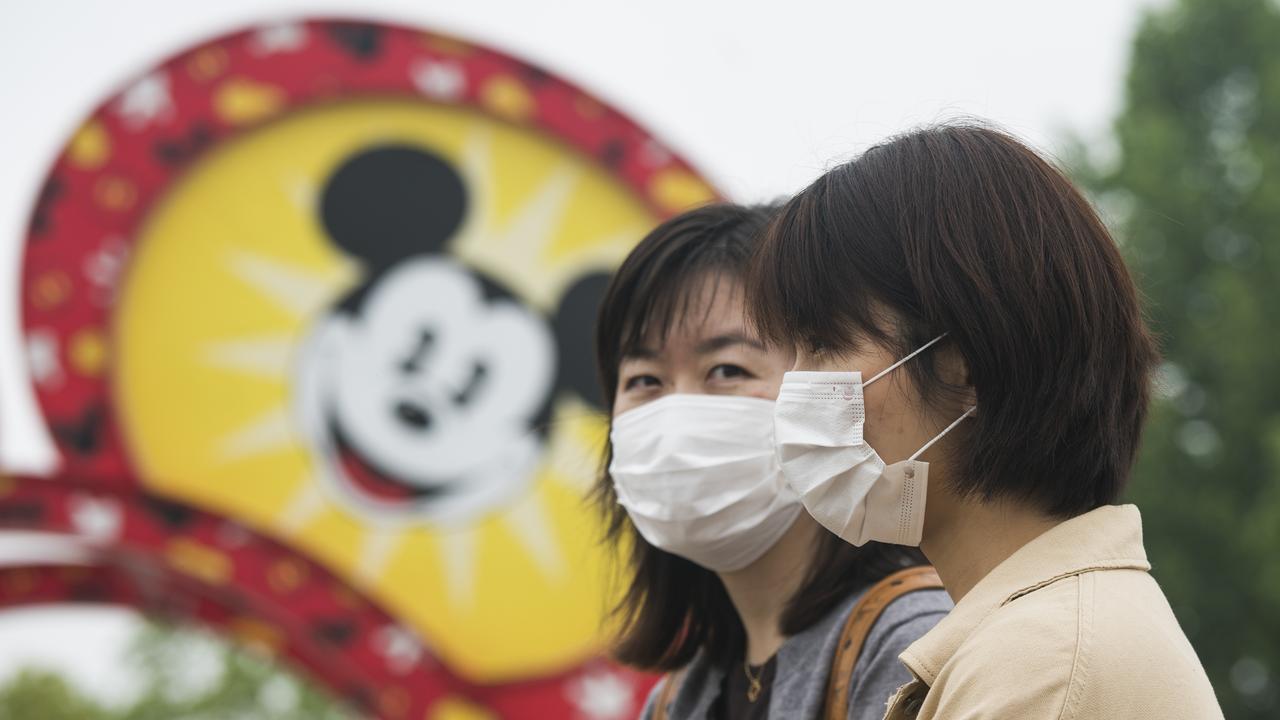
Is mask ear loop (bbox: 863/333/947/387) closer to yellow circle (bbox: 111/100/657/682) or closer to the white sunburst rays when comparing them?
yellow circle (bbox: 111/100/657/682)

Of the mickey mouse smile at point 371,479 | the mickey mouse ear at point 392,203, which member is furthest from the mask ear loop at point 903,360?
the mickey mouse ear at point 392,203

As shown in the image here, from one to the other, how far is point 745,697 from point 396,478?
14.4 ft

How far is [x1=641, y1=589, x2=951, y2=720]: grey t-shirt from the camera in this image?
2041mm

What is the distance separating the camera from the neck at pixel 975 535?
1566 millimetres

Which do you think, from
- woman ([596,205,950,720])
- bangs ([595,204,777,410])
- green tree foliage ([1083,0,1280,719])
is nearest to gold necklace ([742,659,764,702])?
woman ([596,205,950,720])

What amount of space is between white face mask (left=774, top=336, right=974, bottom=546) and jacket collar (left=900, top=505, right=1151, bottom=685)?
13 centimetres

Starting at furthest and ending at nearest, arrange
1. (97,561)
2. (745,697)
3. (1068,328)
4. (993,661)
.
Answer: (97,561), (745,697), (1068,328), (993,661)

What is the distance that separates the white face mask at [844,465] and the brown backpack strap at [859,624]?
48cm

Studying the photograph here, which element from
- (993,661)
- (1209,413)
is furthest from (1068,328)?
(1209,413)

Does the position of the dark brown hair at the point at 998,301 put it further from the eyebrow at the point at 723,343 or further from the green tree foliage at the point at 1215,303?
the green tree foliage at the point at 1215,303

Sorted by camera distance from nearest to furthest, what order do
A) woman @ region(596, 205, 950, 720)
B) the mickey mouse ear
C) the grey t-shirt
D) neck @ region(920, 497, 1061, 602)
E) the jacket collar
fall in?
the jacket collar
neck @ region(920, 497, 1061, 602)
the grey t-shirt
woman @ region(596, 205, 950, 720)
the mickey mouse ear

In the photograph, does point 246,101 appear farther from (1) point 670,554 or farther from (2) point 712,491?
(2) point 712,491

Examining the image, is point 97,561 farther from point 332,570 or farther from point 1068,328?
point 1068,328

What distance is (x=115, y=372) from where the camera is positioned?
641 cm
